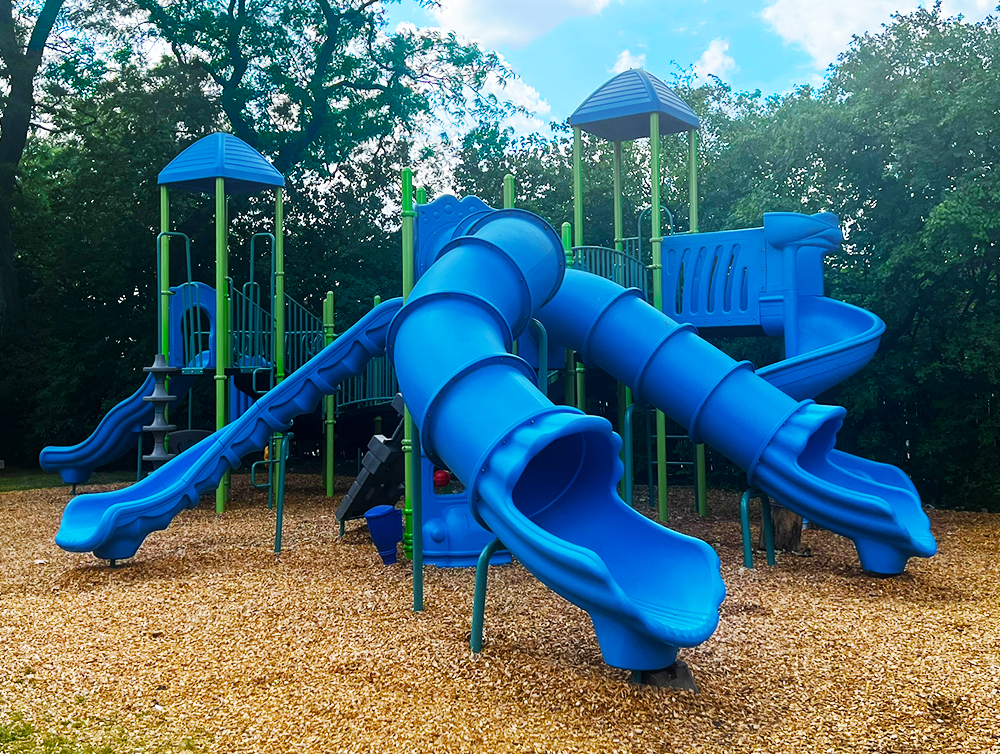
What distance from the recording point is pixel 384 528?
284 inches

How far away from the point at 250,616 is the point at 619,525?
2.75m

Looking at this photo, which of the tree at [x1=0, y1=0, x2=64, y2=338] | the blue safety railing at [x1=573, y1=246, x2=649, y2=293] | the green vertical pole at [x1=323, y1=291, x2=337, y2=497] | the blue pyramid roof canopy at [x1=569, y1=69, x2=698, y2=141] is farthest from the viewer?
the tree at [x1=0, y1=0, x2=64, y2=338]

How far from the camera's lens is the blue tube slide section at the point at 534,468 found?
4.14 meters

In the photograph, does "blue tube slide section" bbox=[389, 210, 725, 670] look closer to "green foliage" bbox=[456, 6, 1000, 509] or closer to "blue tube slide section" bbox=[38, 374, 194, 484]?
"green foliage" bbox=[456, 6, 1000, 509]

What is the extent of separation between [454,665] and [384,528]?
8.69ft

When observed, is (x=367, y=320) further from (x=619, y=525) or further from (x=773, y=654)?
(x=773, y=654)

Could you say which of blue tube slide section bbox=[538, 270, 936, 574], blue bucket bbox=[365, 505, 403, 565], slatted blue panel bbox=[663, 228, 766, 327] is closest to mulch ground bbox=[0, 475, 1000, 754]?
blue bucket bbox=[365, 505, 403, 565]

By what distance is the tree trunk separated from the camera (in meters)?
8.04

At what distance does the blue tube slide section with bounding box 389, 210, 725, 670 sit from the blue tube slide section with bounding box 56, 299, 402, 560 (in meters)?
3.23

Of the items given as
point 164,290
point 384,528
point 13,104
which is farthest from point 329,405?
point 13,104

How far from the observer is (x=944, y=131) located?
416 inches

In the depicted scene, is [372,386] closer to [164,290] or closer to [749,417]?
[164,290]

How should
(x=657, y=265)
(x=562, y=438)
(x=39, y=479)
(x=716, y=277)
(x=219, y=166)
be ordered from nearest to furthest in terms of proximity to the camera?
(x=562, y=438) < (x=716, y=277) < (x=657, y=265) < (x=219, y=166) < (x=39, y=479)

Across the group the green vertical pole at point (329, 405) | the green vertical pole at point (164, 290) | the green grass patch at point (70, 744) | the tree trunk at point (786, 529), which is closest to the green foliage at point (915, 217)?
the tree trunk at point (786, 529)
